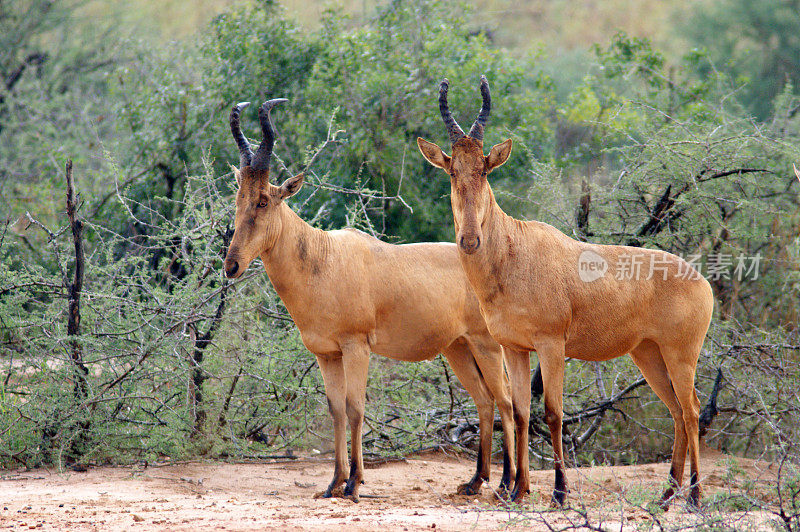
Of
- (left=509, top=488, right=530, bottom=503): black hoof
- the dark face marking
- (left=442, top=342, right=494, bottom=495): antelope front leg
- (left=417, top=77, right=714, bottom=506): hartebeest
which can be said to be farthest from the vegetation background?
the dark face marking

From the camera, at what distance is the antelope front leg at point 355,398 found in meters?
7.23

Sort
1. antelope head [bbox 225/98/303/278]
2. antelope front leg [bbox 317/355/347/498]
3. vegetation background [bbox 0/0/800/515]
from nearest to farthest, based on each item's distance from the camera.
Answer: antelope head [bbox 225/98/303/278] → antelope front leg [bbox 317/355/347/498] → vegetation background [bbox 0/0/800/515]

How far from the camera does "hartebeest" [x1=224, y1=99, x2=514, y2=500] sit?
7.11 meters

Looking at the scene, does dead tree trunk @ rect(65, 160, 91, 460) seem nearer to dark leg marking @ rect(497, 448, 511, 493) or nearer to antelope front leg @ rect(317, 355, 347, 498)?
antelope front leg @ rect(317, 355, 347, 498)

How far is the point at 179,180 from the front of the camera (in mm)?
13617

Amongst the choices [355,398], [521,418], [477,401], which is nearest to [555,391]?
[521,418]

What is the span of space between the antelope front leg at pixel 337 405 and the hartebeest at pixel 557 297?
4.87 feet

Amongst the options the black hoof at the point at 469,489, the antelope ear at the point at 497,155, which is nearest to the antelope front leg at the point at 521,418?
the black hoof at the point at 469,489

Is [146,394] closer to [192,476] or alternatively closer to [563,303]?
[192,476]

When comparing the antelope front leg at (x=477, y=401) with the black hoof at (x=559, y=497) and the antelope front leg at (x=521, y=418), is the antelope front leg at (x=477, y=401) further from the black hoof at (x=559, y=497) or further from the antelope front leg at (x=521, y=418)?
the black hoof at (x=559, y=497)

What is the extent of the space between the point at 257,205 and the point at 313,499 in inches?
98.1

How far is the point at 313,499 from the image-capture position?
724 cm

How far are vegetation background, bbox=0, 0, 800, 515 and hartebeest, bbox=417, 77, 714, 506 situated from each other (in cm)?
109

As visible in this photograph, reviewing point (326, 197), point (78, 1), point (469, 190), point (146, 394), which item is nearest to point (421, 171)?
point (326, 197)
